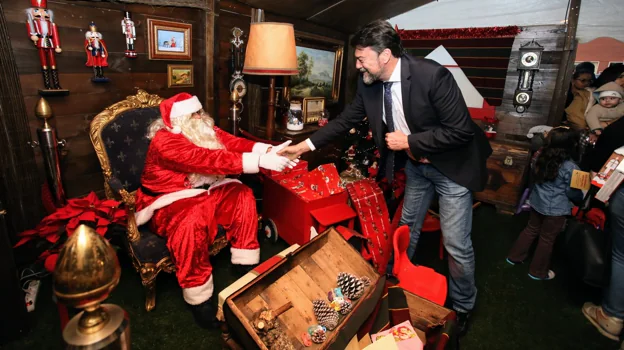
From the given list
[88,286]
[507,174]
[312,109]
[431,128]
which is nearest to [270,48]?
[312,109]

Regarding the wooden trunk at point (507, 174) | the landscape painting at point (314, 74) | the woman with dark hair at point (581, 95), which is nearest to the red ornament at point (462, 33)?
the woman with dark hair at point (581, 95)

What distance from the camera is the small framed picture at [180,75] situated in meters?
2.90

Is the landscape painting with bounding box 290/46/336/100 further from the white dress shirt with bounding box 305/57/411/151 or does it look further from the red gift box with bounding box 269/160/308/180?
the white dress shirt with bounding box 305/57/411/151

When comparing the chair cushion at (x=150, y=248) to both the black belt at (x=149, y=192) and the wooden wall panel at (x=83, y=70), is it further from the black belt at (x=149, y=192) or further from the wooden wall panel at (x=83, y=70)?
the wooden wall panel at (x=83, y=70)

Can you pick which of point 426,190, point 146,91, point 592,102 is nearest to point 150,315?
point 146,91

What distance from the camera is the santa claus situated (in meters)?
2.15

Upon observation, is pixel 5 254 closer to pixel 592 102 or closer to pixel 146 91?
pixel 146 91

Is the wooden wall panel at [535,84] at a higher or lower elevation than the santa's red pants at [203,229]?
higher

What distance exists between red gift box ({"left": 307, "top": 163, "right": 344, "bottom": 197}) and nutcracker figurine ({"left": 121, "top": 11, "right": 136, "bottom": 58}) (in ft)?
5.36

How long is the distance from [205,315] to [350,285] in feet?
3.38

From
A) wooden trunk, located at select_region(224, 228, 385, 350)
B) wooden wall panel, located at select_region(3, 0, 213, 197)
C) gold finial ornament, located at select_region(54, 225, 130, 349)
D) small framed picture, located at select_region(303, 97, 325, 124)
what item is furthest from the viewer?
small framed picture, located at select_region(303, 97, 325, 124)

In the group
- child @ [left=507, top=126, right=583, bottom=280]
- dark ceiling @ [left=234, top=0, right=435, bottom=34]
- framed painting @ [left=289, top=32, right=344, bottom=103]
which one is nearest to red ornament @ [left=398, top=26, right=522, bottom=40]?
dark ceiling @ [left=234, top=0, right=435, bottom=34]

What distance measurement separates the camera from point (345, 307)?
1.59 m

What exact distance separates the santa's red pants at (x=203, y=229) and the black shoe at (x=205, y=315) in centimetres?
5
